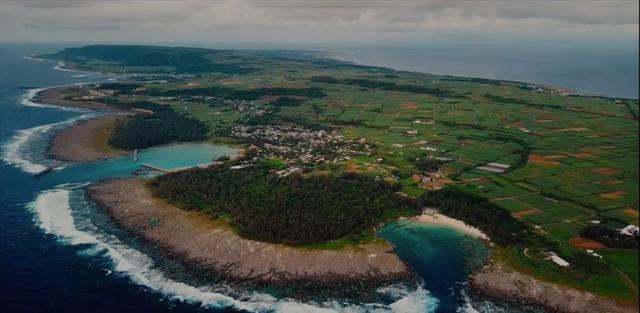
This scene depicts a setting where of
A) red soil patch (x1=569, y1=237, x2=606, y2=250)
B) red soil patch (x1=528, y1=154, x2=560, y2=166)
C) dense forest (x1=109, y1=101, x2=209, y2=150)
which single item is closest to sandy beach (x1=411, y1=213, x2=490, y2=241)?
red soil patch (x1=569, y1=237, x2=606, y2=250)

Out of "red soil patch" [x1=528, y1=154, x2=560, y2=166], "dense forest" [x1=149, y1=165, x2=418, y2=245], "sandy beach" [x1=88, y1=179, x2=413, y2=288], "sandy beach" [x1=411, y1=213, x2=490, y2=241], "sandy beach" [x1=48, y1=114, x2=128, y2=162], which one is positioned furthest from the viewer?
"sandy beach" [x1=48, y1=114, x2=128, y2=162]

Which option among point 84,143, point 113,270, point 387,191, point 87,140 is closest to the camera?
point 113,270

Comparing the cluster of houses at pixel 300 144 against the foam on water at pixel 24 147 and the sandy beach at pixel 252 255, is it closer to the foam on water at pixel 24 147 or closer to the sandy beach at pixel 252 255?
the sandy beach at pixel 252 255

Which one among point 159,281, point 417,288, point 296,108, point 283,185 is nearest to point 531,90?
point 296,108

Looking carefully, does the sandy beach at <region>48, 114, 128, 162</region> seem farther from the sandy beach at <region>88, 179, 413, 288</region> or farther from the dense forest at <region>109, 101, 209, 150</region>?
the sandy beach at <region>88, 179, 413, 288</region>

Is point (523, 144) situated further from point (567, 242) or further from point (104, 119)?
point (104, 119)

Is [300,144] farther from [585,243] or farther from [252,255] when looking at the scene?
[585,243]

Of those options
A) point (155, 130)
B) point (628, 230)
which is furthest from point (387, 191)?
point (155, 130)
